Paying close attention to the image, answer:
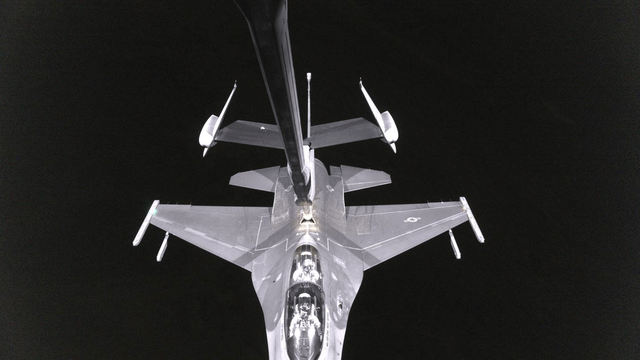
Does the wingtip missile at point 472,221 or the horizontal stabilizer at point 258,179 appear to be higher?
the horizontal stabilizer at point 258,179

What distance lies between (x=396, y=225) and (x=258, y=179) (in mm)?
2190

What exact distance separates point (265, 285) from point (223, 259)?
92cm

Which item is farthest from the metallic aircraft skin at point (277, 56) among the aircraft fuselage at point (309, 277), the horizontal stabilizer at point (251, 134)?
the aircraft fuselage at point (309, 277)

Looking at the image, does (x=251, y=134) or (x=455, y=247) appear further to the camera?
(x=455, y=247)

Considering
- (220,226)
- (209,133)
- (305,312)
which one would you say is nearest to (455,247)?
(305,312)

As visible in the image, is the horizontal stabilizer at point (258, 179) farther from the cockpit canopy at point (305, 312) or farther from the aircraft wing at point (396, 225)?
the cockpit canopy at point (305, 312)

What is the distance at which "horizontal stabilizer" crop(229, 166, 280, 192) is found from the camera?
6801mm

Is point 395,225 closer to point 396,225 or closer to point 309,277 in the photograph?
point 396,225

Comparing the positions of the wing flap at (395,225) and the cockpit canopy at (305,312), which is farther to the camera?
the wing flap at (395,225)

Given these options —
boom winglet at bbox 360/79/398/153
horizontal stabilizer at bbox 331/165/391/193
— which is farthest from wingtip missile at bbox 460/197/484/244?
boom winglet at bbox 360/79/398/153

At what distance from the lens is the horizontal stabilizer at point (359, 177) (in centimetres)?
682

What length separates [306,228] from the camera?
5902 mm

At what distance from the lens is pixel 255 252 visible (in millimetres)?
6074

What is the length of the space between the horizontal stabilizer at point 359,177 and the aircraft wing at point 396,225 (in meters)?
0.34
